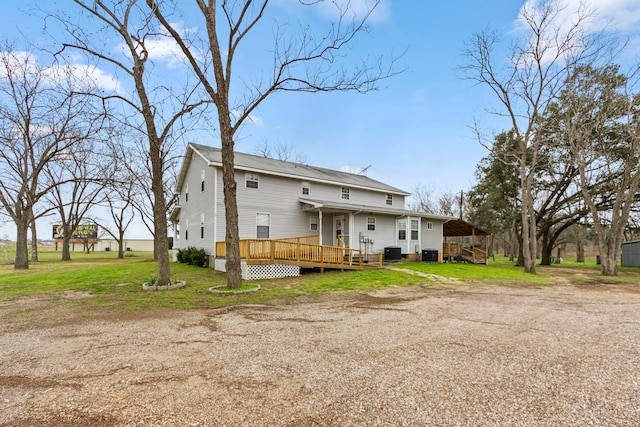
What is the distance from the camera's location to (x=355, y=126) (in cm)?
1814

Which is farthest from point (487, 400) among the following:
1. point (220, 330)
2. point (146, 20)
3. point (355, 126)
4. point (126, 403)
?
point (355, 126)

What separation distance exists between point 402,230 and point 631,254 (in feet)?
66.5

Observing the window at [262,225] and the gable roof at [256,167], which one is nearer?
the gable roof at [256,167]

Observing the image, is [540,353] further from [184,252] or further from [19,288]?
[184,252]

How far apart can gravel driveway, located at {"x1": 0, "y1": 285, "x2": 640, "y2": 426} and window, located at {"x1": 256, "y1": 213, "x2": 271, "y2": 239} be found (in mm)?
9281

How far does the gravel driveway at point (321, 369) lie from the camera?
2.76m

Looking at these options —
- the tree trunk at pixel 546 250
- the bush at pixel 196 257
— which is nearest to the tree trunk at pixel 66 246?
the bush at pixel 196 257

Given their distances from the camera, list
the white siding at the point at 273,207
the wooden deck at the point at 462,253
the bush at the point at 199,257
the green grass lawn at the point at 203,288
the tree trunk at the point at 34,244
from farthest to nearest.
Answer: the tree trunk at the point at 34,244 < the wooden deck at the point at 462,253 < the bush at the point at 199,257 < the white siding at the point at 273,207 < the green grass lawn at the point at 203,288

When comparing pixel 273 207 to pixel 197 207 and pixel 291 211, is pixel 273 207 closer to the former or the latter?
pixel 291 211

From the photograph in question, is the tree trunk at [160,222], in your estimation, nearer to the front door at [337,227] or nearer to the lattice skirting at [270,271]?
the lattice skirting at [270,271]

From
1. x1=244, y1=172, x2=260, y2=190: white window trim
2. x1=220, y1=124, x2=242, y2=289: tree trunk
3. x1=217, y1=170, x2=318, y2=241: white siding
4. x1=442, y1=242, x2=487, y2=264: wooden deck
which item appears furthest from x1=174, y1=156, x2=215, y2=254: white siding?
x1=442, y1=242, x2=487, y2=264: wooden deck

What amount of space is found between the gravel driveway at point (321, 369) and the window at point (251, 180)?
32.2ft

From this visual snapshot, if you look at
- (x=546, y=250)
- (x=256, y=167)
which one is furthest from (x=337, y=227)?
(x=546, y=250)

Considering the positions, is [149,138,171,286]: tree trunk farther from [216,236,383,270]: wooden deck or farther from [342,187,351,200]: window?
[342,187,351,200]: window
